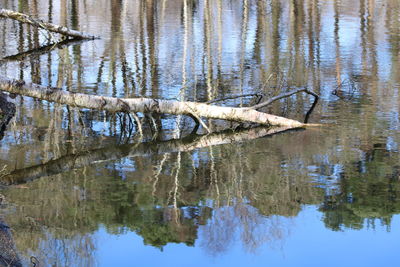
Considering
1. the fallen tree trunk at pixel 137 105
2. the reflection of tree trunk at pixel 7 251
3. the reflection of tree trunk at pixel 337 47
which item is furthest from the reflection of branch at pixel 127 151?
the reflection of tree trunk at pixel 337 47

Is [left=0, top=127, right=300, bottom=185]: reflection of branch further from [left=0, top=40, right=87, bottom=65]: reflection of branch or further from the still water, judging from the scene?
[left=0, top=40, right=87, bottom=65]: reflection of branch

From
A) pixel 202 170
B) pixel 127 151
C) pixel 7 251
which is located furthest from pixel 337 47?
pixel 7 251

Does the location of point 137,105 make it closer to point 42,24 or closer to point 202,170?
point 202,170

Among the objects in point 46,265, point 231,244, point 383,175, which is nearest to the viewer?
point 46,265

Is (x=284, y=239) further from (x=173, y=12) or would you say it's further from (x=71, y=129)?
(x=173, y=12)

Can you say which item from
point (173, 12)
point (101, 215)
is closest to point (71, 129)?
point (101, 215)

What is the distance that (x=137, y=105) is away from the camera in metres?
11.5

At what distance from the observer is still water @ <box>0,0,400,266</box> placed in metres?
7.87

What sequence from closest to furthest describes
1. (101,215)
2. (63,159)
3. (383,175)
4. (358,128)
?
(101,215) → (383,175) → (63,159) → (358,128)

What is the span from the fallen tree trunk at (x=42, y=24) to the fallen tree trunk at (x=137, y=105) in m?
7.01

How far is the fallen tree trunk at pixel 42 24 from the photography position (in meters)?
18.5

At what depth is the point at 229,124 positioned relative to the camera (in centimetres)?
1280

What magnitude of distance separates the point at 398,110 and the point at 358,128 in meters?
1.55

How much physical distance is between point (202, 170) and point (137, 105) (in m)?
1.86
